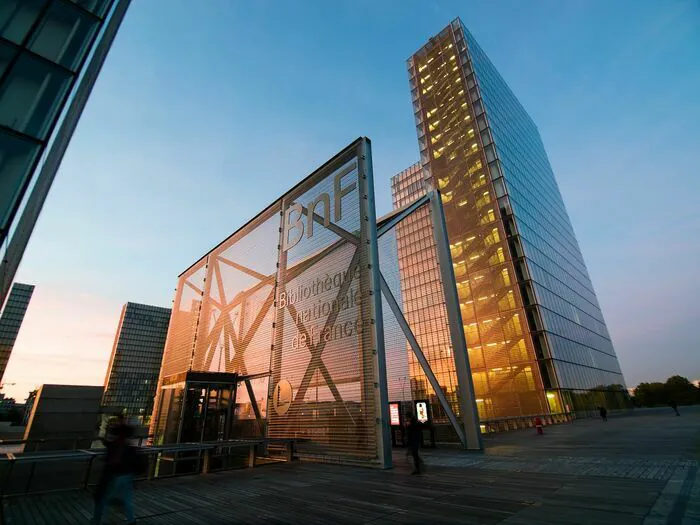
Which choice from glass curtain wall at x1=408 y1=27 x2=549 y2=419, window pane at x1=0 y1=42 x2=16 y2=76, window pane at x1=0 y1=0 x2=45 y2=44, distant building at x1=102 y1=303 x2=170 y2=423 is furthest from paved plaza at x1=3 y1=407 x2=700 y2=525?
distant building at x1=102 y1=303 x2=170 y2=423

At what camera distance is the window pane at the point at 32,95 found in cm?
677

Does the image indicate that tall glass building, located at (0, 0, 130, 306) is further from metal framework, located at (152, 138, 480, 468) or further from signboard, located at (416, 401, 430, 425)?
signboard, located at (416, 401, 430, 425)

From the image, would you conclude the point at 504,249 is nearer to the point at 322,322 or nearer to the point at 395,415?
the point at 395,415

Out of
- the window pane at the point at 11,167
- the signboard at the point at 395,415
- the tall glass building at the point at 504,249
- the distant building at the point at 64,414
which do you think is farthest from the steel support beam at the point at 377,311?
the tall glass building at the point at 504,249

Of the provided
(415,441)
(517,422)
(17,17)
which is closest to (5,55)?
(17,17)

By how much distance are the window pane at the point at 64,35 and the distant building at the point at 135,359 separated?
139 meters

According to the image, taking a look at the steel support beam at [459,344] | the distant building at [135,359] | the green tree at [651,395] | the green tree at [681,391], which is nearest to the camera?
the steel support beam at [459,344]

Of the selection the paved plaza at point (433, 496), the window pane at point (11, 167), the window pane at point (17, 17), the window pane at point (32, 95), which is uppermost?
the window pane at point (17, 17)

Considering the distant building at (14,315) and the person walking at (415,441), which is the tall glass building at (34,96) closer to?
the person walking at (415,441)

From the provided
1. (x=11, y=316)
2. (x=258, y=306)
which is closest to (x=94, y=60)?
(x=258, y=306)

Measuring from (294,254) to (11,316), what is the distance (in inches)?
6028

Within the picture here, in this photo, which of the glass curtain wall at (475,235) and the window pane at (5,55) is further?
the glass curtain wall at (475,235)

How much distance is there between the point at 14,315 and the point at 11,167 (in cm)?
15578

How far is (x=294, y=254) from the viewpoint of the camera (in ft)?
46.6
